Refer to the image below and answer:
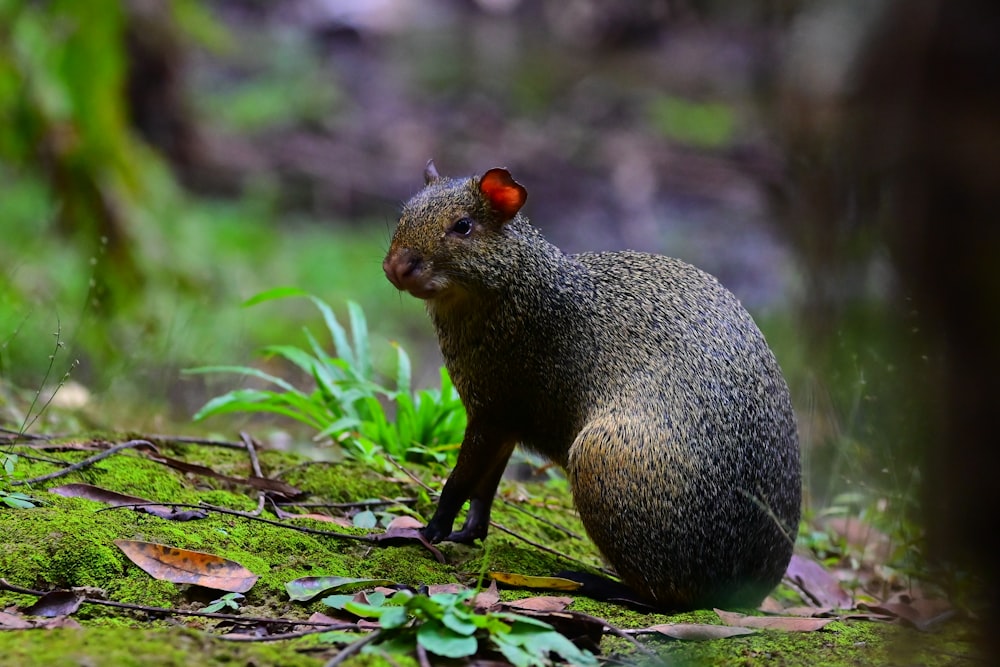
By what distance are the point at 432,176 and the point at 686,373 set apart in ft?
4.88

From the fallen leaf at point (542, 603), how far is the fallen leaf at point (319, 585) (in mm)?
426

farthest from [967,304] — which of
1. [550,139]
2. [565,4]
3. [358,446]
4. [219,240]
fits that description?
[565,4]

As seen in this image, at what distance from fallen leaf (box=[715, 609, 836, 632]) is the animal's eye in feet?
5.88

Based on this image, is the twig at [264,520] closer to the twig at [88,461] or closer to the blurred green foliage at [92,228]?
the twig at [88,461]

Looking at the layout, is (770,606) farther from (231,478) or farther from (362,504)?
(231,478)

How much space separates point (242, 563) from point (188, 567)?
7.2 inches

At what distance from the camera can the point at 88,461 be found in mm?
4102

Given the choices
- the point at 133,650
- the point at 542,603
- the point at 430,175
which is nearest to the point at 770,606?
the point at 542,603

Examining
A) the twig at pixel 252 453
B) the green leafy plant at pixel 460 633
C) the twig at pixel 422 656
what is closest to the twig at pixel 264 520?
the twig at pixel 252 453

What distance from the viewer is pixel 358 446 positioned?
16.4ft

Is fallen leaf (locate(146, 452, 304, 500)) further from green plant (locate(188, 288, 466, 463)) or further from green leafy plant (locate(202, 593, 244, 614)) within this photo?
green leafy plant (locate(202, 593, 244, 614))

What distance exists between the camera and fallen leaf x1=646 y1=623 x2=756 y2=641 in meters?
3.25

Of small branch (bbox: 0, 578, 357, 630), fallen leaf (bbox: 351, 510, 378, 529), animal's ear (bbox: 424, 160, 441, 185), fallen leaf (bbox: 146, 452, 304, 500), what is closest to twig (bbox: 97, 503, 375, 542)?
fallen leaf (bbox: 351, 510, 378, 529)

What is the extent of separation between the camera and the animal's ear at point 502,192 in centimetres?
416
